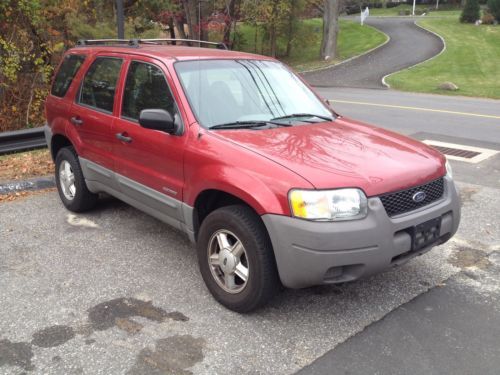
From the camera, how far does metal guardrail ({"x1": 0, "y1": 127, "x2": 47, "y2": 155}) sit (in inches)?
301

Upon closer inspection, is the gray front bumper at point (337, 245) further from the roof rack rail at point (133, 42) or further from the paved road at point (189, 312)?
the roof rack rail at point (133, 42)

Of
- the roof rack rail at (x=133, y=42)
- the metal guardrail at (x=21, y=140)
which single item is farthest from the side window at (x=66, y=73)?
the metal guardrail at (x=21, y=140)

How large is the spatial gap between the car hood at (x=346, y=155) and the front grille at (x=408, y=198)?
0.04 meters

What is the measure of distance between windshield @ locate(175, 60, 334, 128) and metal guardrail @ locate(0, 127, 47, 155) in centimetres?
454

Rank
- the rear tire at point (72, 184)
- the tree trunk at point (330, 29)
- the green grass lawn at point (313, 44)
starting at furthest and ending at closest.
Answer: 1. the green grass lawn at point (313, 44)
2. the tree trunk at point (330, 29)
3. the rear tire at point (72, 184)

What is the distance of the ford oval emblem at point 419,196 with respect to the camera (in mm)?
3457

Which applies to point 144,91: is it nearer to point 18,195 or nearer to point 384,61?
point 18,195

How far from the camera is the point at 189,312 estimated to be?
3.66 metres

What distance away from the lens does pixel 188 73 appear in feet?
13.9

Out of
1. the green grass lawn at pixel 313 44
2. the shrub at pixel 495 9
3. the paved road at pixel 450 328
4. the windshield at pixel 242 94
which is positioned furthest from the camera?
the shrub at pixel 495 9

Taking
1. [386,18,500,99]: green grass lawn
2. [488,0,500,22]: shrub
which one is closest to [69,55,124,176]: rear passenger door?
[386,18,500,99]: green grass lawn

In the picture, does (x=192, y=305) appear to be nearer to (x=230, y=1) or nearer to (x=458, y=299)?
(x=458, y=299)

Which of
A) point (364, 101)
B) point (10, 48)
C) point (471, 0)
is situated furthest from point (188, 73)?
point (471, 0)

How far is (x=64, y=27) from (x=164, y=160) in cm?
936
